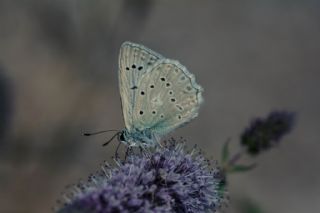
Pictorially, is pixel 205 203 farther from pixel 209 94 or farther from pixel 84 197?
pixel 209 94

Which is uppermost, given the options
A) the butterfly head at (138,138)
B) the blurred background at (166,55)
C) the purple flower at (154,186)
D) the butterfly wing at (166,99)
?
the blurred background at (166,55)

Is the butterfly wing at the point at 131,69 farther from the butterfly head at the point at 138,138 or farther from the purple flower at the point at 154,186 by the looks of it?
the purple flower at the point at 154,186

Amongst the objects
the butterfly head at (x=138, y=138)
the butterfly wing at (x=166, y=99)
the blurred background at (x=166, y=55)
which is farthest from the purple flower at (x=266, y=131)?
the butterfly head at (x=138, y=138)

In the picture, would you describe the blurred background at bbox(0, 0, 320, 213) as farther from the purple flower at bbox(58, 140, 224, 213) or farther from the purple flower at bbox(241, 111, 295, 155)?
the purple flower at bbox(58, 140, 224, 213)

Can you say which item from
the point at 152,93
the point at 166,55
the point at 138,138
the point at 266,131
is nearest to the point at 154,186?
the point at 138,138

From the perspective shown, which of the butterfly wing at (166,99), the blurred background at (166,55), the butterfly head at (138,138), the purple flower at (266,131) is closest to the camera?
the butterfly head at (138,138)

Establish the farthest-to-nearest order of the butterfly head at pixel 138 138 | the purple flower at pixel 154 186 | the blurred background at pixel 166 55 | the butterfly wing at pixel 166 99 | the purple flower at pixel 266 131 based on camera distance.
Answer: the blurred background at pixel 166 55
the purple flower at pixel 266 131
the butterfly wing at pixel 166 99
the butterfly head at pixel 138 138
the purple flower at pixel 154 186

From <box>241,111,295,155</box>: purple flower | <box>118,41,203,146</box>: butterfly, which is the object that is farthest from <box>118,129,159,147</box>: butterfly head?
<box>241,111,295,155</box>: purple flower
